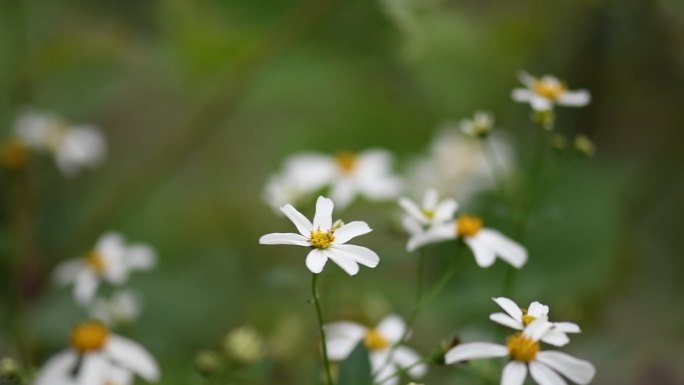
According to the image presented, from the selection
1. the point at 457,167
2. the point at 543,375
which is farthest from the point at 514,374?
the point at 457,167

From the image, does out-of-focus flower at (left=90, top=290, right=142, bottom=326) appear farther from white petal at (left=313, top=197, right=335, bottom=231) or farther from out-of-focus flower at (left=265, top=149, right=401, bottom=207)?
white petal at (left=313, top=197, right=335, bottom=231)

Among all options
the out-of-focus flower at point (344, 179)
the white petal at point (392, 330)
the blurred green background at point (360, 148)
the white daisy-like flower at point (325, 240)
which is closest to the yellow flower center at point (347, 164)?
the out-of-focus flower at point (344, 179)

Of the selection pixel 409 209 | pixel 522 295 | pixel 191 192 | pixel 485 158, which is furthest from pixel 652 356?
pixel 191 192

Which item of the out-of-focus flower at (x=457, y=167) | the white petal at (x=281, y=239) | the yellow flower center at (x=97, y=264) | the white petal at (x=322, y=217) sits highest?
the out-of-focus flower at (x=457, y=167)

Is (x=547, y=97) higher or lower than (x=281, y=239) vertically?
higher

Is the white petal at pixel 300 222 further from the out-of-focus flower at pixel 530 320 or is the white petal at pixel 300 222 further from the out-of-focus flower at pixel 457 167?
the out-of-focus flower at pixel 457 167

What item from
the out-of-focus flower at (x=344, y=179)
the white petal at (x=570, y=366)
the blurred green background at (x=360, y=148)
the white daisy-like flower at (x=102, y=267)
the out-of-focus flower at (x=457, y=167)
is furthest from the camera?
the out-of-focus flower at (x=457, y=167)

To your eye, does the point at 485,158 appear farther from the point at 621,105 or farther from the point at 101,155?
the point at 101,155

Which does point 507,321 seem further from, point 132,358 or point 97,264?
point 97,264
